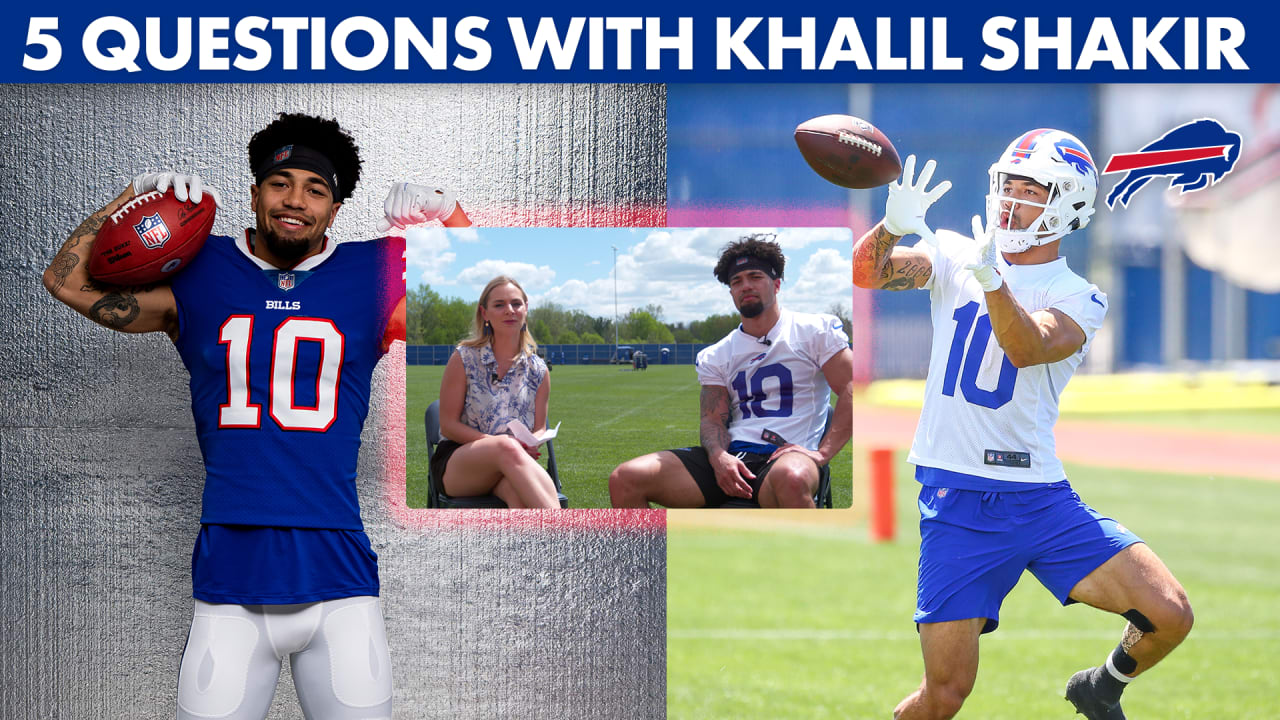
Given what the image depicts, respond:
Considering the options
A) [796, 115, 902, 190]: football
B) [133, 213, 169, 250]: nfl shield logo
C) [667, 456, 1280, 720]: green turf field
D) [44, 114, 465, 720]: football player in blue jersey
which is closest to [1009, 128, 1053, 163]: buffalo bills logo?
[796, 115, 902, 190]: football

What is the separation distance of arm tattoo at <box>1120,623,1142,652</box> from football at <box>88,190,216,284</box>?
2405 millimetres

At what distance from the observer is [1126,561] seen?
2.69 metres

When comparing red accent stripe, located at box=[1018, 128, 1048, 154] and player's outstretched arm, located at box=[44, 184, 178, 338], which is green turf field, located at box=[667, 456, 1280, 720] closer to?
red accent stripe, located at box=[1018, 128, 1048, 154]

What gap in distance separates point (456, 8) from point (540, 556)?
1.52m

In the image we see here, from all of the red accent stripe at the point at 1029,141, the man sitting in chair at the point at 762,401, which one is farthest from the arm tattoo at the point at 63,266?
the red accent stripe at the point at 1029,141

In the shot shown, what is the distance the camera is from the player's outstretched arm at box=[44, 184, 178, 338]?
97.1 inches

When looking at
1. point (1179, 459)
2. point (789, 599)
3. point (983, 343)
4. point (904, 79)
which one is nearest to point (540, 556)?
point (983, 343)

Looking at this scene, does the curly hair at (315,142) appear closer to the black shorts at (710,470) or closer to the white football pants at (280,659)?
the white football pants at (280,659)

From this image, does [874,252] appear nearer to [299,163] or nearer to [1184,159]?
[1184,159]

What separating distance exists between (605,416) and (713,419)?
28 centimetres

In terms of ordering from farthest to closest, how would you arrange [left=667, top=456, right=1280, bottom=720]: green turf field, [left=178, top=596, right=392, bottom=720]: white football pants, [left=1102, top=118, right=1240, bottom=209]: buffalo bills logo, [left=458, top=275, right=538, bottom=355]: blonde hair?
[left=667, top=456, right=1280, bottom=720]: green turf field → [left=1102, top=118, right=1240, bottom=209]: buffalo bills logo → [left=458, top=275, right=538, bottom=355]: blonde hair → [left=178, top=596, right=392, bottom=720]: white football pants

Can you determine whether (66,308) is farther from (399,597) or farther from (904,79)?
(904,79)

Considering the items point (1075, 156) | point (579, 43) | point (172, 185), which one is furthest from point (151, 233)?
point (1075, 156)

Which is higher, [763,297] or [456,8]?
[456,8]
